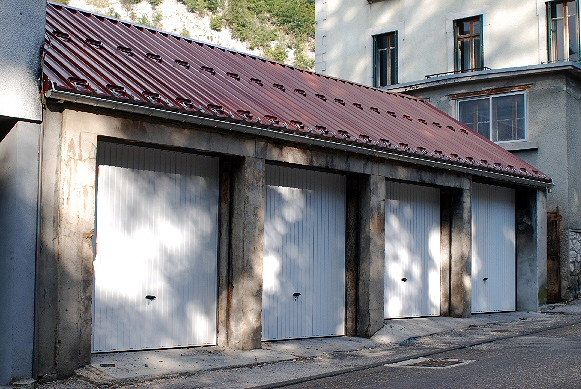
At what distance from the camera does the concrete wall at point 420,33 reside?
2370 cm

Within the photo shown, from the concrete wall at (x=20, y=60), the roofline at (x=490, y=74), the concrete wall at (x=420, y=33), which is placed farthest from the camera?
the concrete wall at (x=420, y=33)

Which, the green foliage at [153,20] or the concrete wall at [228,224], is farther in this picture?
the green foliage at [153,20]

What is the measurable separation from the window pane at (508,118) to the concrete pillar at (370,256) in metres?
9.76

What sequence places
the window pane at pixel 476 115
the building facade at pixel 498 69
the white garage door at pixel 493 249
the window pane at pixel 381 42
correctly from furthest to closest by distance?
the window pane at pixel 381 42, the window pane at pixel 476 115, the building facade at pixel 498 69, the white garage door at pixel 493 249

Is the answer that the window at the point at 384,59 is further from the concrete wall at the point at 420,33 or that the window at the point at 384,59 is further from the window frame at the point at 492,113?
the window frame at the point at 492,113

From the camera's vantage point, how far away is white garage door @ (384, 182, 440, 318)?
1512cm

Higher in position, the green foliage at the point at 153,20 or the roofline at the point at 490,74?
the green foliage at the point at 153,20

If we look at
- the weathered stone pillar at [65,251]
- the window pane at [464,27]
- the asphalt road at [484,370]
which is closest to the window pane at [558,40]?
the window pane at [464,27]

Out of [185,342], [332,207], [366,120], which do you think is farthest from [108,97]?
[366,120]

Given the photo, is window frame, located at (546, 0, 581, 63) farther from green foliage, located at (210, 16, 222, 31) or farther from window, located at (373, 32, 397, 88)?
green foliage, located at (210, 16, 222, 31)

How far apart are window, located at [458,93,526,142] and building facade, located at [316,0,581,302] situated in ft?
0.09

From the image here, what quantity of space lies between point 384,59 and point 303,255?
50.4 feet

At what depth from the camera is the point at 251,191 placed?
11562 millimetres

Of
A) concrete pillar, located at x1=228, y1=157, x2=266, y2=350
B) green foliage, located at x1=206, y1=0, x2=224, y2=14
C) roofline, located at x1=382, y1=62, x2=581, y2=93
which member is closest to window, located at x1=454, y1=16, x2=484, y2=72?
roofline, located at x1=382, y1=62, x2=581, y2=93
